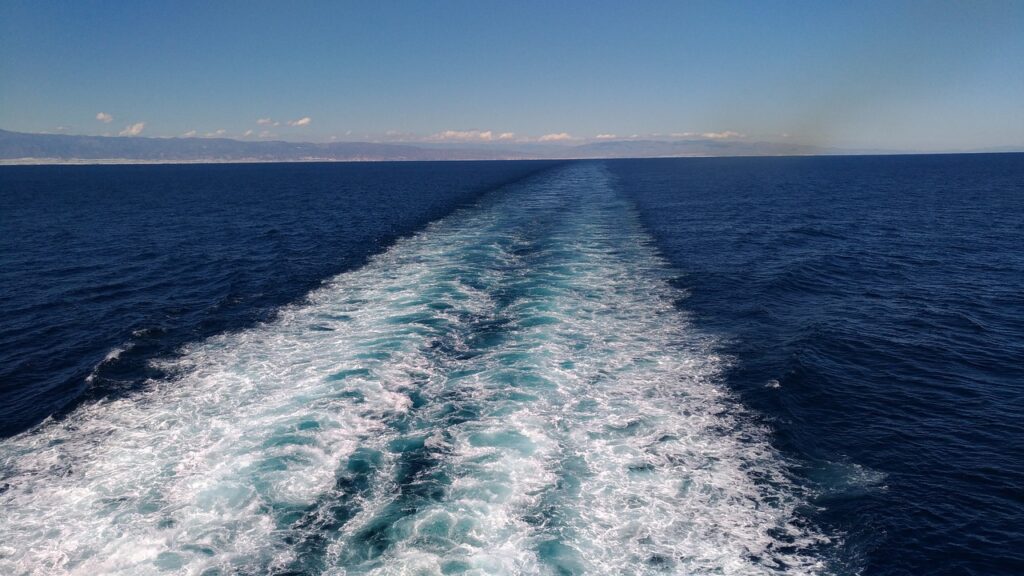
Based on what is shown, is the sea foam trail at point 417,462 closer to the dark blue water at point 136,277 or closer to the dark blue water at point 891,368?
the dark blue water at point 891,368

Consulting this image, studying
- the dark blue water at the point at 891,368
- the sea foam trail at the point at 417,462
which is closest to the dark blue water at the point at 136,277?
the sea foam trail at the point at 417,462

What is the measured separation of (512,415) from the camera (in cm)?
1753

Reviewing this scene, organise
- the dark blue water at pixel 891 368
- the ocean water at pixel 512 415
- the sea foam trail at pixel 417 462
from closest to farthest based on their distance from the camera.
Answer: the sea foam trail at pixel 417 462
the ocean water at pixel 512 415
the dark blue water at pixel 891 368

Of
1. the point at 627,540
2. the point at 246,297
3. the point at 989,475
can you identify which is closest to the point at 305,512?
the point at 627,540

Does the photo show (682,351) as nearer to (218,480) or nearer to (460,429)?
(460,429)

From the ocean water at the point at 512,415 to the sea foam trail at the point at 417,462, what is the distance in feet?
0.28

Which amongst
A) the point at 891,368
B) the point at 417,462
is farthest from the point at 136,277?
the point at 891,368

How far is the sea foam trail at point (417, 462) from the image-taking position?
1188 cm

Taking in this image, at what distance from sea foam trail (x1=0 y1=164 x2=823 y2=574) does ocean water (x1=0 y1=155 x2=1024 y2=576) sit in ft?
0.28

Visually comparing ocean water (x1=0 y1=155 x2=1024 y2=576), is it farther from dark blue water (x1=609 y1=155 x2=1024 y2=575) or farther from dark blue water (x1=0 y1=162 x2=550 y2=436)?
dark blue water (x1=0 y1=162 x2=550 y2=436)

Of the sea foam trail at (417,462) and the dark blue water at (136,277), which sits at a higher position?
the dark blue water at (136,277)

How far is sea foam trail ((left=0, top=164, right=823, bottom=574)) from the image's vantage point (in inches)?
468

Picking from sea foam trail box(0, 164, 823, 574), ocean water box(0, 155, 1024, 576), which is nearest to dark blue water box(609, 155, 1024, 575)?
ocean water box(0, 155, 1024, 576)

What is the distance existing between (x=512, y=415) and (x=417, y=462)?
383 cm
